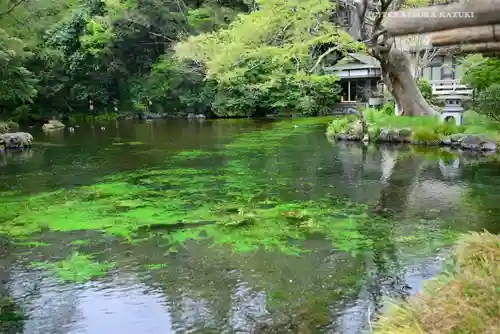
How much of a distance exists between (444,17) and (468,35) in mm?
213

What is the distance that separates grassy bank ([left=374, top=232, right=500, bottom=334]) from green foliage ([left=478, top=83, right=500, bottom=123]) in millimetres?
9805

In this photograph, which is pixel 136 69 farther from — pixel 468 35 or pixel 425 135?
pixel 468 35

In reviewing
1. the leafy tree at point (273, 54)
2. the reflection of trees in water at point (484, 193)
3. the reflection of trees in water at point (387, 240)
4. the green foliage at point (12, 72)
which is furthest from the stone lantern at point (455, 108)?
the green foliage at point (12, 72)

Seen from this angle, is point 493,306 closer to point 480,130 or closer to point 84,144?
point 480,130

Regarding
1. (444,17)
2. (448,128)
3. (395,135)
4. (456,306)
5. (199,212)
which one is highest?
(444,17)

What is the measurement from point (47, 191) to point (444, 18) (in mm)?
8687

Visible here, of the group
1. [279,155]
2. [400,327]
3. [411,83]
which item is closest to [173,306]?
[400,327]

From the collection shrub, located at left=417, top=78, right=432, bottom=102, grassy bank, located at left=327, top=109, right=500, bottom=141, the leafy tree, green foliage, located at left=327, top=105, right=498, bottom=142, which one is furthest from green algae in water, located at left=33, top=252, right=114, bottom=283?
shrub, located at left=417, top=78, right=432, bottom=102

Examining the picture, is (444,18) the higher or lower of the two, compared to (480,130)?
higher

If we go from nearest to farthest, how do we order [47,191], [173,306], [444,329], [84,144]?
[444,329] < [173,306] < [47,191] < [84,144]

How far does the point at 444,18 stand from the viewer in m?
3.45

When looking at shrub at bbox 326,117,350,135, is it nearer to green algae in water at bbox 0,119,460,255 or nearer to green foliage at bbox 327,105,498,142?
green foliage at bbox 327,105,498,142

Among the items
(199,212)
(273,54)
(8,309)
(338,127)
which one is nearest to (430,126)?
(338,127)

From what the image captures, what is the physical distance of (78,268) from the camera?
19.4 ft
